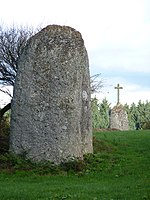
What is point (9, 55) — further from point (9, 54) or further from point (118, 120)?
point (118, 120)

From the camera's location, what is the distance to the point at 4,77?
2298cm

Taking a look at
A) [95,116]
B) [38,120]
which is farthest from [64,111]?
[95,116]

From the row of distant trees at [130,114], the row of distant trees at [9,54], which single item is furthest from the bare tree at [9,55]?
the row of distant trees at [130,114]

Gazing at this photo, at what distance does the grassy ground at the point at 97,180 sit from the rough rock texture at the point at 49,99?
1.08 meters

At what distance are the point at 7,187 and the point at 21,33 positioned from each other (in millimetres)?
14104

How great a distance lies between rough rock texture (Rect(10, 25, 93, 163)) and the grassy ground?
1.08 meters

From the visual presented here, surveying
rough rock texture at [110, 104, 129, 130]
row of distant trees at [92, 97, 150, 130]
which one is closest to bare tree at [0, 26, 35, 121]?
rough rock texture at [110, 104, 129, 130]

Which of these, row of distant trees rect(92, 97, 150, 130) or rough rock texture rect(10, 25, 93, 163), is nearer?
rough rock texture rect(10, 25, 93, 163)

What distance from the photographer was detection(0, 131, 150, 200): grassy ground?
33.5 feet

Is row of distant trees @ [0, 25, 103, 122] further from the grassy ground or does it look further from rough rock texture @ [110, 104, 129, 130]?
rough rock texture @ [110, 104, 129, 130]

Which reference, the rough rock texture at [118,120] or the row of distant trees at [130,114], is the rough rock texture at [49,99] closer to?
the rough rock texture at [118,120]

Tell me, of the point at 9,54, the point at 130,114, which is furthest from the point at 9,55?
the point at 130,114

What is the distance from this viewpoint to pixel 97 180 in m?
13.2

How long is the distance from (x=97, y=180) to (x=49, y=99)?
4004 mm
